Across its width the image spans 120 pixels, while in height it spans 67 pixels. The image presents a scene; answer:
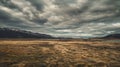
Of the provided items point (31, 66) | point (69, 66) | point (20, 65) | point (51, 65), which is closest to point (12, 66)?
point (20, 65)

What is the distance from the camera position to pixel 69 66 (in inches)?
703

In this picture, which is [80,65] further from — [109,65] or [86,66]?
[109,65]

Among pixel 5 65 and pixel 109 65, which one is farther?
pixel 109 65

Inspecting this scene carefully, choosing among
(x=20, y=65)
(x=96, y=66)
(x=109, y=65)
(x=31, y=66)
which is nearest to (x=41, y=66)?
(x=31, y=66)

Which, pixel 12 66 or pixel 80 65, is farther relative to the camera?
pixel 80 65

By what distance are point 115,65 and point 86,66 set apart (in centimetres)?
377

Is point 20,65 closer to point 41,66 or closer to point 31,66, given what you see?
point 31,66

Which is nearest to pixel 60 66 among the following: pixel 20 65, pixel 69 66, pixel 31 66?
pixel 69 66

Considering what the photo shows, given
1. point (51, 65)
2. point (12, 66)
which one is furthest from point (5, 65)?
point (51, 65)

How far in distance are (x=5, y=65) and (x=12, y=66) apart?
97cm

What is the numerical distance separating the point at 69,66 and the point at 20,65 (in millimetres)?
5664

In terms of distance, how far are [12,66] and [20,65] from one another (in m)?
0.90

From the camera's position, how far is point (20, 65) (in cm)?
1747

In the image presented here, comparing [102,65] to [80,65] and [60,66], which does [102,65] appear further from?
[60,66]
